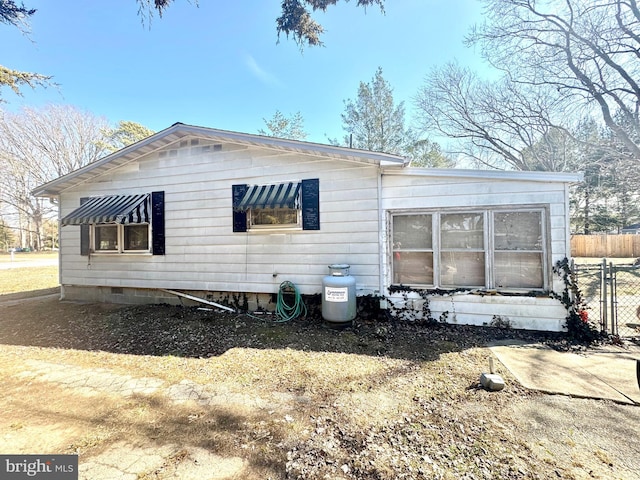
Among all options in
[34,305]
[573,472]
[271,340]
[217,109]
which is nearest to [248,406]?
[271,340]

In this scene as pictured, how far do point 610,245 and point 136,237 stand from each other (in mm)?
29977

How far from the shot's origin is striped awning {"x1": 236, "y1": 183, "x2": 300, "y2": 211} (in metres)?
5.56

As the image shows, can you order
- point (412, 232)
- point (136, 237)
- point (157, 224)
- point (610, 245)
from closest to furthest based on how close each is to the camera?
point (412, 232) < point (157, 224) < point (136, 237) < point (610, 245)

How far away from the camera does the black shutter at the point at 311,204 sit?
18.7 ft

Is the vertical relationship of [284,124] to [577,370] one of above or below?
above

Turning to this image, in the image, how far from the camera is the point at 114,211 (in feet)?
21.3

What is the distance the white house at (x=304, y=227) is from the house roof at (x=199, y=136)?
30mm

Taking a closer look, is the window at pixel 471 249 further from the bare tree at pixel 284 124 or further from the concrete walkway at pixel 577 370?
the bare tree at pixel 284 124

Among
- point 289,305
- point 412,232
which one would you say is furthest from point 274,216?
point 412,232

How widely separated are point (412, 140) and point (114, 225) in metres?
18.4

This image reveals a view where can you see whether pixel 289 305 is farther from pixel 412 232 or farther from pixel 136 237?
pixel 136 237

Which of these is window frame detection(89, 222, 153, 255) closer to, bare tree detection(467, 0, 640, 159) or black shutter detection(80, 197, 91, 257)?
black shutter detection(80, 197, 91, 257)

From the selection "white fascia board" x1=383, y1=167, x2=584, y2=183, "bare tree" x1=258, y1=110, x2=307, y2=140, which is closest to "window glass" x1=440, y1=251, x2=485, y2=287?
"white fascia board" x1=383, y1=167, x2=584, y2=183

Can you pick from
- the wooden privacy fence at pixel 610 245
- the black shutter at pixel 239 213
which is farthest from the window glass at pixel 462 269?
the wooden privacy fence at pixel 610 245
